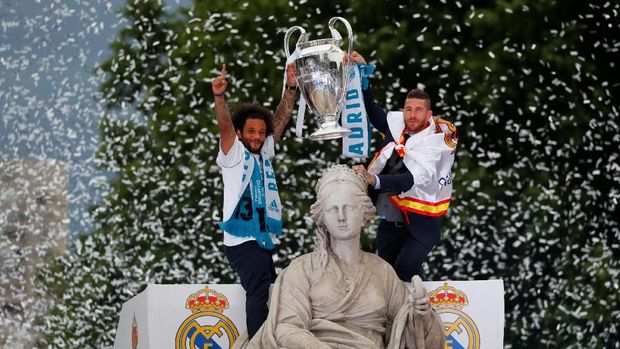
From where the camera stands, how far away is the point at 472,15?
22984 mm

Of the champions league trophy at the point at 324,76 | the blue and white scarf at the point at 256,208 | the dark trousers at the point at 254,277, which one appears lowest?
the dark trousers at the point at 254,277

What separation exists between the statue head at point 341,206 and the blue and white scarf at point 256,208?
65cm

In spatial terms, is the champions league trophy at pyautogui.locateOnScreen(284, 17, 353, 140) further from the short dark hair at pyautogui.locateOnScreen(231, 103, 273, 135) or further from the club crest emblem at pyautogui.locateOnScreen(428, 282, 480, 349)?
the club crest emblem at pyautogui.locateOnScreen(428, 282, 480, 349)

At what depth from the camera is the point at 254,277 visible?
11.2 metres

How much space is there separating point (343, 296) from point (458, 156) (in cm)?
1178

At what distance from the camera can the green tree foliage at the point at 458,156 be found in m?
22.2

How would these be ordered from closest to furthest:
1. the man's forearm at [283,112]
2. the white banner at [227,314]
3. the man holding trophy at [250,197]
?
the man holding trophy at [250,197]
the white banner at [227,314]
the man's forearm at [283,112]

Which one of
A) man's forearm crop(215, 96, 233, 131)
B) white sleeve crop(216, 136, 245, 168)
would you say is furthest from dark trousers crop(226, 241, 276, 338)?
man's forearm crop(215, 96, 233, 131)

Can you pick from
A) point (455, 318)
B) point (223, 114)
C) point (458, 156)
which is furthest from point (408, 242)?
point (458, 156)

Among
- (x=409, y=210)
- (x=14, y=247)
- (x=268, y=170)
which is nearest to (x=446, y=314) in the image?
(x=409, y=210)

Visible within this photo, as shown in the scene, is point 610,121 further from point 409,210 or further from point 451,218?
Answer: point 409,210

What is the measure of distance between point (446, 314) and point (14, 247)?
558 inches

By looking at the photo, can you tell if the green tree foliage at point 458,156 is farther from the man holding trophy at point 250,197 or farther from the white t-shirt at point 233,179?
the white t-shirt at point 233,179

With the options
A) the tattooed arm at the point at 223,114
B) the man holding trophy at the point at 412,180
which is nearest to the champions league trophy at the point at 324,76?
the man holding trophy at the point at 412,180
